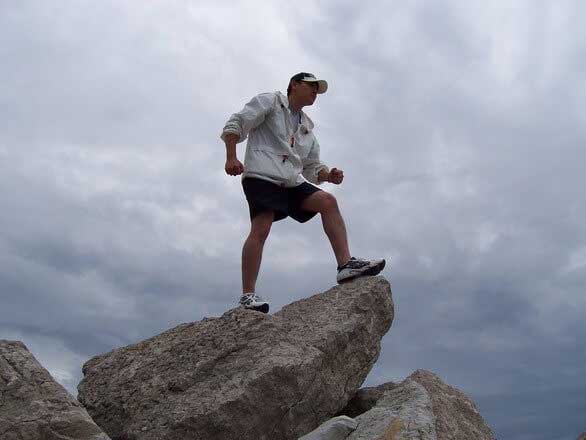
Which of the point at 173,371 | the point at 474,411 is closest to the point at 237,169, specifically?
the point at 173,371

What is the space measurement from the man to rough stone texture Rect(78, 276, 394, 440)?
0.47 metres

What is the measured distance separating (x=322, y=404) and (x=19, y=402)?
256 centimetres

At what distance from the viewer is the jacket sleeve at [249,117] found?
751 cm

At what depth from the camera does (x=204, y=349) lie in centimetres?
634

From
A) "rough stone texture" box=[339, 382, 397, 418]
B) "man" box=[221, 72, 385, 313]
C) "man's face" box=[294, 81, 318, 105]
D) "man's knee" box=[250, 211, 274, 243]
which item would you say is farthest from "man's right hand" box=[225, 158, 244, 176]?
"rough stone texture" box=[339, 382, 397, 418]

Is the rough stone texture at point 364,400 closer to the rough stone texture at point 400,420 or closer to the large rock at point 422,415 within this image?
the large rock at point 422,415

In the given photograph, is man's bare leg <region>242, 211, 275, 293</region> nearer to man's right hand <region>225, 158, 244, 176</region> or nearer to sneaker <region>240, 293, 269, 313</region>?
sneaker <region>240, 293, 269, 313</region>

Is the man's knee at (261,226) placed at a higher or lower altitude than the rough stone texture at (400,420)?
higher

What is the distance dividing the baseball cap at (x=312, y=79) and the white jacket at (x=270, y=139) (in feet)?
0.91

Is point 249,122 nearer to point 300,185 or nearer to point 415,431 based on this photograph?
point 300,185

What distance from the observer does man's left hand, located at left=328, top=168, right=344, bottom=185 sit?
27.4 ft

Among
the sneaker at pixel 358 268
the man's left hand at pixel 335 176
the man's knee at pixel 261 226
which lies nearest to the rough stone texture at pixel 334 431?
the sneaker at pixel 358 268

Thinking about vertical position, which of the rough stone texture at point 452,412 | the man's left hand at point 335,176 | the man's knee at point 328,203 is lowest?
the rough stone texture at point 452,412

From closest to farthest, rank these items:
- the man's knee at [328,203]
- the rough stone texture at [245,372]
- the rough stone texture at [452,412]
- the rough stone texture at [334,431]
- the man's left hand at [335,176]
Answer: the rough stone texture at [334,431] → the rough stone texture at [245,372] → the rough stone texture at [452,412] → the man's knee at [328,203] → the man's left hand at [335,176]
